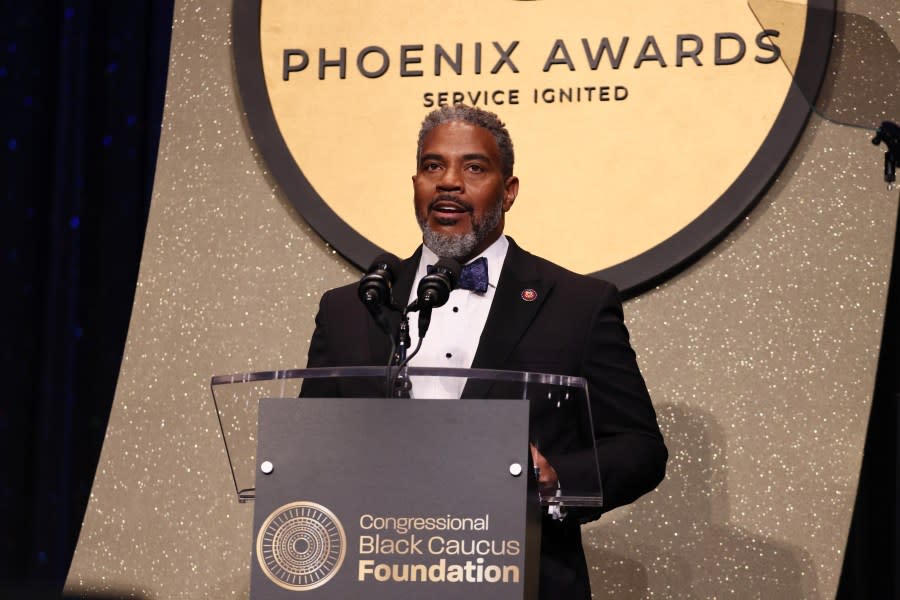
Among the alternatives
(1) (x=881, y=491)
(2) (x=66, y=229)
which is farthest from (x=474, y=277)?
(2) (x=66, y=229)

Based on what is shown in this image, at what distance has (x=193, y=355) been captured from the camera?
2.72 metres

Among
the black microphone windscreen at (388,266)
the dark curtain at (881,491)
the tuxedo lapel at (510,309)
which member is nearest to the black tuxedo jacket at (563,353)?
the tuxedo lapel at (510,309)

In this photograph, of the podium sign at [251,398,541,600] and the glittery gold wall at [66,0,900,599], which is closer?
the podium sign at [251,398,541,600]

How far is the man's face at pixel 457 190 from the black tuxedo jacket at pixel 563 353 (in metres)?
0.07

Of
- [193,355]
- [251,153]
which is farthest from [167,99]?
[193,355]

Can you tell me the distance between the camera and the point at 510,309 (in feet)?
6.98

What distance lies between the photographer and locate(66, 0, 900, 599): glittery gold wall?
7.83ft

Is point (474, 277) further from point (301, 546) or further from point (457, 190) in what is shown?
point (301, 546)

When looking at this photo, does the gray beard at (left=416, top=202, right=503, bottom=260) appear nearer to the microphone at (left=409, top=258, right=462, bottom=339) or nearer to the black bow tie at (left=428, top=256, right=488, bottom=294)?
the black bow tie at (left=428, top=256, right=488, bottom=294)

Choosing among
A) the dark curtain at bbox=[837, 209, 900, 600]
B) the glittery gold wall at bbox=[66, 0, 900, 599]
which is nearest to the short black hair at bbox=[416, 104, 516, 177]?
the glittery gold wall at bbox=[66, 0, 900, 599]

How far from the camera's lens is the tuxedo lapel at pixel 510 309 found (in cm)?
207

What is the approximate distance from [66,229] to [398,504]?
2514 millimetres

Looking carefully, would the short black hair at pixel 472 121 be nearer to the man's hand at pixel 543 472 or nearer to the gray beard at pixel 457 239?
the gray beard at pixel 457 239

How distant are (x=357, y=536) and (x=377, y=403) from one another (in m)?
0.15
